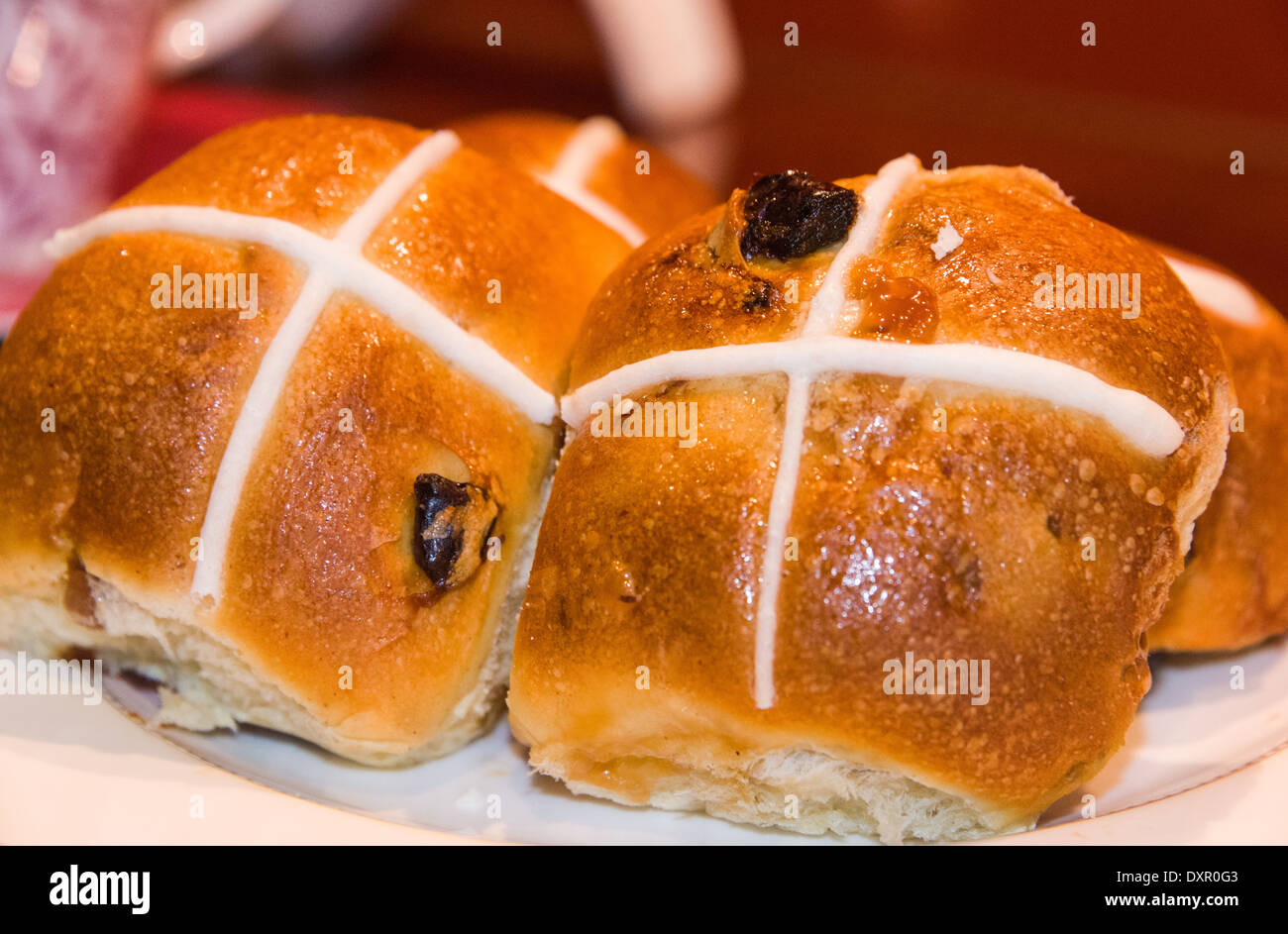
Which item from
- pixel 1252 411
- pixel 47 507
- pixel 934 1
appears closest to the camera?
pixel 47 507

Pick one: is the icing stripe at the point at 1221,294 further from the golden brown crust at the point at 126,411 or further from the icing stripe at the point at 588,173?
the golden brown crust at the point at 126,411

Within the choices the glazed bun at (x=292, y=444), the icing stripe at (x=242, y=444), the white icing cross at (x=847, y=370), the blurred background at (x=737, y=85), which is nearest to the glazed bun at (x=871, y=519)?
the white icing cross at (x=847, y=370)

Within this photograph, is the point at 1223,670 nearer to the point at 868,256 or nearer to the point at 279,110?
the point at 868,256

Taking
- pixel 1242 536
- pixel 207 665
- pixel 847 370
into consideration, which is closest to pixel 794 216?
pixel 847 370

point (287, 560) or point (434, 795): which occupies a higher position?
point (287, 560)

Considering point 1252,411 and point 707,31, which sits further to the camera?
point 707,31

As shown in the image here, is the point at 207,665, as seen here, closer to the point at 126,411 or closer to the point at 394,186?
the point at 126,411

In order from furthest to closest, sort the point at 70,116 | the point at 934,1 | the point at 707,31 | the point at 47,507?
the point at 934,1
the point at 707,31
the point at 70,116
the point at 47,507

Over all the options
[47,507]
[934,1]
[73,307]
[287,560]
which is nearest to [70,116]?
[73,307]
